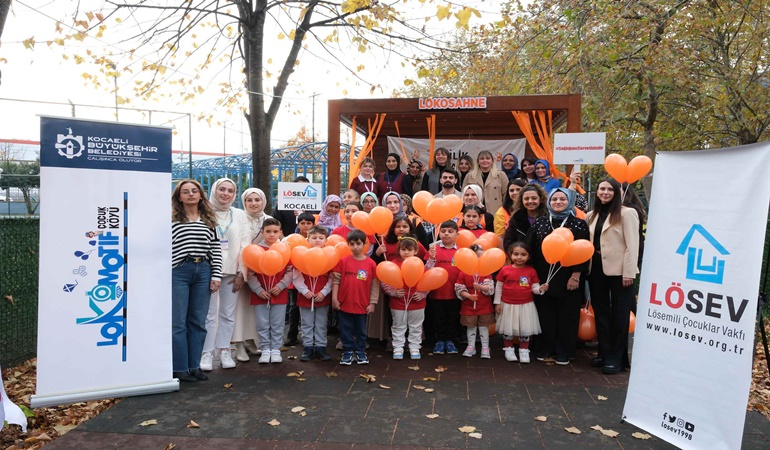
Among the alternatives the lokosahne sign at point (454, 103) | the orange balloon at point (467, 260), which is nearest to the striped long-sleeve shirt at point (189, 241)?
the orange balloon at point (467, 260)

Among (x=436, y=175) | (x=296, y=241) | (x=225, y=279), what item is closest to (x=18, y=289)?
(x=225, y=279)

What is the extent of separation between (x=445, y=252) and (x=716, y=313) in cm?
285

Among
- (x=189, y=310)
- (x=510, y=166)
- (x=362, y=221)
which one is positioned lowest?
(x=189, y=310)

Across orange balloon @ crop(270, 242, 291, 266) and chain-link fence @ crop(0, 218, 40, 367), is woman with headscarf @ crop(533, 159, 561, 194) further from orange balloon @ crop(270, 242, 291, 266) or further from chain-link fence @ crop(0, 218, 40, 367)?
chain-link fence @ crop(0, 218, 40, 367)

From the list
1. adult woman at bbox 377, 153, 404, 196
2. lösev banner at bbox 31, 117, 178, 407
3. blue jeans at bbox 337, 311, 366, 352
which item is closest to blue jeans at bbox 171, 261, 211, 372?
lösev banner at bbox 31, 117, 178, 407

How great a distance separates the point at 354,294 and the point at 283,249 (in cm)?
80

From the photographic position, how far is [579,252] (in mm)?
4953

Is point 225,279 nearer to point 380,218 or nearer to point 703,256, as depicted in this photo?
point 380,218

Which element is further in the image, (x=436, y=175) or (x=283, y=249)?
(x=436, y=175)

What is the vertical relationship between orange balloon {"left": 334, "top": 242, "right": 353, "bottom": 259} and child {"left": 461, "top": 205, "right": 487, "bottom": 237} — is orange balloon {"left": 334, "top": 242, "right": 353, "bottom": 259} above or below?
below

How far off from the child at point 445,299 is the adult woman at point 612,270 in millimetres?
1342

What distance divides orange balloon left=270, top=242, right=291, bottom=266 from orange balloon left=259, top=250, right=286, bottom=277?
0.06m

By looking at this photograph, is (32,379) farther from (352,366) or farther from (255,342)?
(352,366)

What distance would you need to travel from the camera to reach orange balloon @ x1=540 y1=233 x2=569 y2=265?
4.93 m
